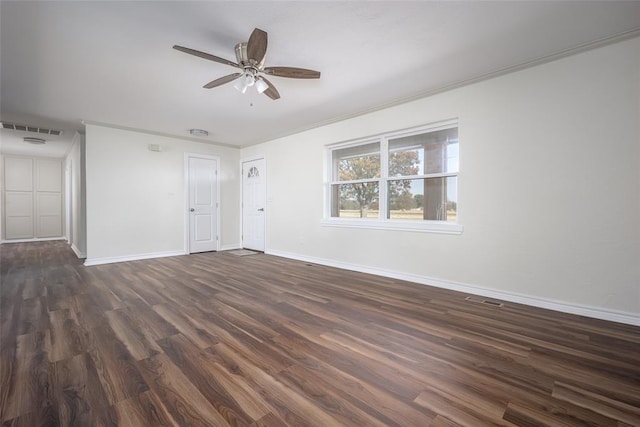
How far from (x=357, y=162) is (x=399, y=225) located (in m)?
1.33

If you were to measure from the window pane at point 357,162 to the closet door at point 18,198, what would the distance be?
9.28 metres

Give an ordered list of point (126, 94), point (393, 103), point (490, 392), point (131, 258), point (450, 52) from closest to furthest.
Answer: point (490, 392) < point (450, 52) < point (126, 94) < point (393, 103) < point (131, 258)

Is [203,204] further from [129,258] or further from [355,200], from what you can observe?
[355,200]

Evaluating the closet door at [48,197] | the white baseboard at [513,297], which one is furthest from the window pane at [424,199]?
the closet door at [48,197]

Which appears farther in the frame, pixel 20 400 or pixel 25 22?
pixel 25 22

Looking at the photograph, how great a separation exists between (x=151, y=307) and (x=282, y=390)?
6.44 feet

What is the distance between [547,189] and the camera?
8.93 ft

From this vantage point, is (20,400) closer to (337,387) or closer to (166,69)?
(337,387)

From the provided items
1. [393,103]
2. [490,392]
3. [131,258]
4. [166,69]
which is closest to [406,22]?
[393,103]

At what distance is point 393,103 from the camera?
384 cm

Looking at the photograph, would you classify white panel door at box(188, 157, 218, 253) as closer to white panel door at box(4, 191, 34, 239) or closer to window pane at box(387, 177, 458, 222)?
window pane at box(387, 177, 458, 222)

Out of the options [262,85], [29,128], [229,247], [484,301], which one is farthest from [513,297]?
[29,128]

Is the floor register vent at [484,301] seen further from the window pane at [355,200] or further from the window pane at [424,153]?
the window pane at [355,200]

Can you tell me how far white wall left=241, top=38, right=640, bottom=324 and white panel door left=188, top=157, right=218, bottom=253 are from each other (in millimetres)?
4365
